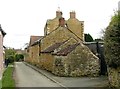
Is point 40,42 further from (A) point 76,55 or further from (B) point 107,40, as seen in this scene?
(B) point 107,40

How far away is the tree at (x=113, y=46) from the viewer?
20734 millimetres

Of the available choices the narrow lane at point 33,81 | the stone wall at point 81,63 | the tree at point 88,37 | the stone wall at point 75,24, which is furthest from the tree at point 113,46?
the tree at point 88,37

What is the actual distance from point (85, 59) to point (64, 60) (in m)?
2.29

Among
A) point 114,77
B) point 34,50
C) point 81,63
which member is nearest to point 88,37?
point 34,50

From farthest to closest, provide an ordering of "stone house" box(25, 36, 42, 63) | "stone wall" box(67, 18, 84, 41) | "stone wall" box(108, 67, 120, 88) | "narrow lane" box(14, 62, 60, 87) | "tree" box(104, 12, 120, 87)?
1. "stone wall" box(67, 18, 84, 41)
2. "stone house" box(25, 36, 42, 63)
3. "narrow lane" box(14, 62, 60, 87)
4. "stone wall" box(108, 67, 120, 88)
5. "tree" box(104, 12, 120, 87)

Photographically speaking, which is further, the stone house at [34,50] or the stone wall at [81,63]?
the stone house at [34,50]

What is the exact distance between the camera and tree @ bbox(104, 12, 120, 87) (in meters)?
20.7

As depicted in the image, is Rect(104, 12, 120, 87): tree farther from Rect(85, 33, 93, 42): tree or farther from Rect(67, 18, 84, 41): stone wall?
Rect(85, 33, 93, 42): tree

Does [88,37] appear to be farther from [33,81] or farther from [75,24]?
[33,81]

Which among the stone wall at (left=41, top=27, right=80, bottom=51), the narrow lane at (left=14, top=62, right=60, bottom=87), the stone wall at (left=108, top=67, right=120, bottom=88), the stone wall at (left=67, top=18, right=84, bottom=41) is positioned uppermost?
the stone wall at (left=67, top=18, right=84, bottom=41)

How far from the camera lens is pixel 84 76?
34812 mm

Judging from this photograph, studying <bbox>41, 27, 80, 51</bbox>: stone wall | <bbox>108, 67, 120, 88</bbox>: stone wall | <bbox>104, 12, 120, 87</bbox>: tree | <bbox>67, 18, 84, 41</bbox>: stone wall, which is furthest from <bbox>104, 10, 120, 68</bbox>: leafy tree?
<bbox>67, 18, 84, 41</bbox>: stone wall

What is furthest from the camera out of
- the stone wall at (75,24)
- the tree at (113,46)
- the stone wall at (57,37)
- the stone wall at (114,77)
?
the stone wall at (75,24)

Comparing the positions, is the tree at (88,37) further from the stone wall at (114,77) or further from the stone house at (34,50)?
the stone wall at (114,77)
